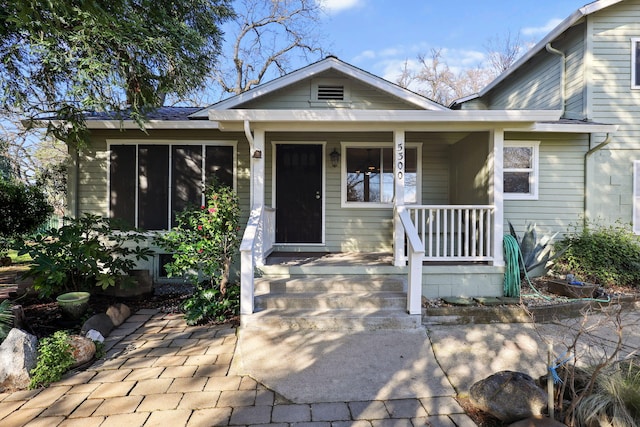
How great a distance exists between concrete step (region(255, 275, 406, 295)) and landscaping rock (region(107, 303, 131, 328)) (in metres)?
1.81

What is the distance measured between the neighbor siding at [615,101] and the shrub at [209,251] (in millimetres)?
7199

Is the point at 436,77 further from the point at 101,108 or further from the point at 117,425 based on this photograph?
the point at 117,425

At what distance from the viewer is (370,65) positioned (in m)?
21.1

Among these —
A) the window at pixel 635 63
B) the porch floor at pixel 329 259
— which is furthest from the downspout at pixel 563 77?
the porch floor at pixel 329 259

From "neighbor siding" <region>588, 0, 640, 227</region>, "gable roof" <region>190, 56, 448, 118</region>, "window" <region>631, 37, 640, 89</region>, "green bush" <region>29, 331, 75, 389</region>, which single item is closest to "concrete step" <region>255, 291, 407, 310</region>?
"green bush" <region>29, 331, 75, 389</region>

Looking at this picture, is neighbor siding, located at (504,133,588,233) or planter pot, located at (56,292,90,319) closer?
planter pot, located at (56,292,90,319)

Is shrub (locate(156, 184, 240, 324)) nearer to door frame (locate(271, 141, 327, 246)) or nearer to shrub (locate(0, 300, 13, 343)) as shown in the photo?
shrub (locate(0, 300, 13, 343))

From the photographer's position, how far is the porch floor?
539 centimetres

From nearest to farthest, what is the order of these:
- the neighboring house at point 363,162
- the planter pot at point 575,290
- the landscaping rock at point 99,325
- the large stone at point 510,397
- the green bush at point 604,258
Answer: the large stone at point 510,397 < the landscaping rock at point 99,325 < the planter pot at point 575,290 < the green bush at point 604,258 < the neighboring house at point 363,162

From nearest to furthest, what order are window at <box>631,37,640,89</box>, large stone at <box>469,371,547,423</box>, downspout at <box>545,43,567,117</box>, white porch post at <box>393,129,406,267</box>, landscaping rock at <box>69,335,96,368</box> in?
large stone at <box>469,371,547,423</box> → landscaping rock at <box>69,335,96,368</box> → white porch post at <box>393,129,406,267</box> → window at <box>631,37,640,89</box> → downspout at <box>545,43,567,117</box>

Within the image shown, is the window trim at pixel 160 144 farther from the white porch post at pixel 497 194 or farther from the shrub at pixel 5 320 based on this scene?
the white porch post at pixel 497 194

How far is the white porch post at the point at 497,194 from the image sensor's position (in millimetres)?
5117

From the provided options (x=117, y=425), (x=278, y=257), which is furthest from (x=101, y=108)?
(x=117, y=425)

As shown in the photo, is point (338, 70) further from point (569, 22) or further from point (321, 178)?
point (569, 22)
